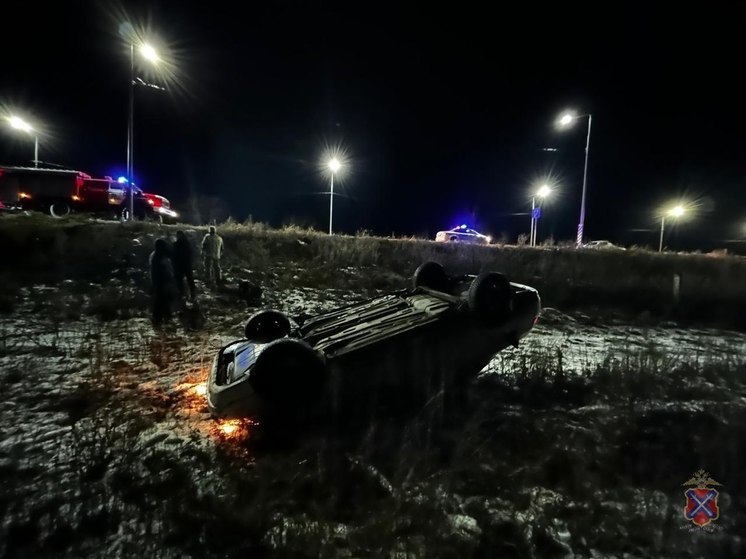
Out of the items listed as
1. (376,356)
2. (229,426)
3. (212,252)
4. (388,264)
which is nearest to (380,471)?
(376,356)

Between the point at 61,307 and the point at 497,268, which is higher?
the point at 497,268

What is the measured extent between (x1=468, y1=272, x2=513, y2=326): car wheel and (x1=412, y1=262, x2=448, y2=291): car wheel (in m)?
1.46

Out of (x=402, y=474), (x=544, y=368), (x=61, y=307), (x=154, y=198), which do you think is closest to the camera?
(x=402, y=474)

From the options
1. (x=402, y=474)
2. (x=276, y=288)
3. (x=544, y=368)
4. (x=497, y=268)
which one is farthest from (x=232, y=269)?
(x=402, y=474)

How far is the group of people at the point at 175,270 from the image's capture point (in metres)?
8.32

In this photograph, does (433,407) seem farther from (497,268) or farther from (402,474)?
(497,268)

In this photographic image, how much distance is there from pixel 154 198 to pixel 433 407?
16711mm

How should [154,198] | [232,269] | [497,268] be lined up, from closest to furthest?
[232,269] → [497,268] → [154,198]

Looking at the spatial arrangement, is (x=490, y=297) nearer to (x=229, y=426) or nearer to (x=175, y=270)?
(x=229, y=426)

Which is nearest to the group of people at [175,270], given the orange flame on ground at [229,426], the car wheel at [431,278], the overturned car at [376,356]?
the overturned car at [376,356]

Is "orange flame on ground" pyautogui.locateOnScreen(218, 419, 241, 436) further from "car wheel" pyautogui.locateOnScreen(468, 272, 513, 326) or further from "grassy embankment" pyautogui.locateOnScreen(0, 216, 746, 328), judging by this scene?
"grassy embankment" pyautogui.locateOnScreen(0, 216, 746, 328)

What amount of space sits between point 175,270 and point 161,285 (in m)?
1.31

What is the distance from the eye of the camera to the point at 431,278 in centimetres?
589

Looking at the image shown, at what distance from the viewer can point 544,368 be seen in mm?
6031
